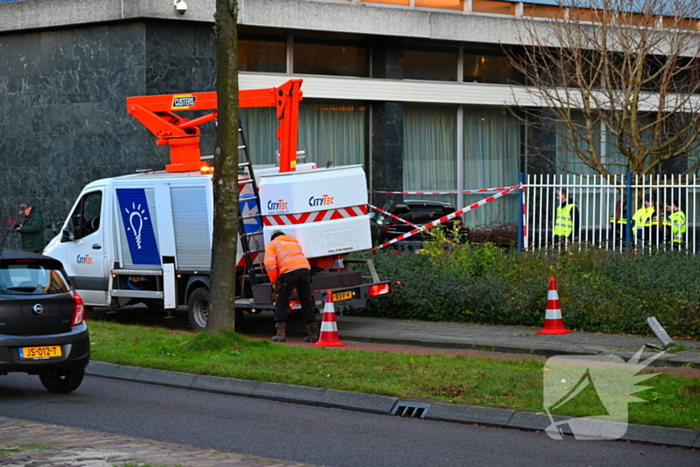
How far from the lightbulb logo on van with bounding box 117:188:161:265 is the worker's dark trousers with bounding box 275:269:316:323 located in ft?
10.00

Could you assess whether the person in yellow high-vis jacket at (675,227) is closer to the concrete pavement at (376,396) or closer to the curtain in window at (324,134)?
the concrete pavement at (376,396)

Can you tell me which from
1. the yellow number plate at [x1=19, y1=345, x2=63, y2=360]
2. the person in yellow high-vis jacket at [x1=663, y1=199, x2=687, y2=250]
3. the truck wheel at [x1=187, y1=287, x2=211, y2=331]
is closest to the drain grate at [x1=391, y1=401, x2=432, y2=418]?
the yellow number plate at [x1=19, y1=345, x2=63, y2=360]

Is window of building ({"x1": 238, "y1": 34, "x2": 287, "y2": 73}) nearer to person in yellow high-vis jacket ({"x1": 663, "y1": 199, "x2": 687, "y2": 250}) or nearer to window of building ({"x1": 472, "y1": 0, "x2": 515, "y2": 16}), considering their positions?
window of building ({"x1": 472, "y1": 0, "x2": 515, "y2": 16})

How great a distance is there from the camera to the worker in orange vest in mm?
14070

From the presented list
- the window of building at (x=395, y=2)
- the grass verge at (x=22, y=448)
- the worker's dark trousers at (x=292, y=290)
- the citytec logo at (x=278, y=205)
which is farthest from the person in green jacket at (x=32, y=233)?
the grass verge at (x=22, y=448)

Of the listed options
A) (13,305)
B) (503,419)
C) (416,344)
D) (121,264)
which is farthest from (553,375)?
(121,264)

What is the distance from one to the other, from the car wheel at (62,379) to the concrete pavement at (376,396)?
1116mm

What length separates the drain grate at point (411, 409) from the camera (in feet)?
31.4

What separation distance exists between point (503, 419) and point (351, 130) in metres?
20.2

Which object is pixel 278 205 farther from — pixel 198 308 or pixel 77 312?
pixel 77 312

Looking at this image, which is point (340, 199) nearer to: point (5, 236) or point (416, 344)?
point (416, 344)

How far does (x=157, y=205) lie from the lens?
631 inches

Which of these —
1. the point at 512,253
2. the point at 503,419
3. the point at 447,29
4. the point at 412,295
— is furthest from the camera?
the point at 447,29

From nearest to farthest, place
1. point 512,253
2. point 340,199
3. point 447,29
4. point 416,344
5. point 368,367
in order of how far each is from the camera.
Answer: point 368,367 < point 416,344 < point 340,199 < point 512,253 < point 447,29
